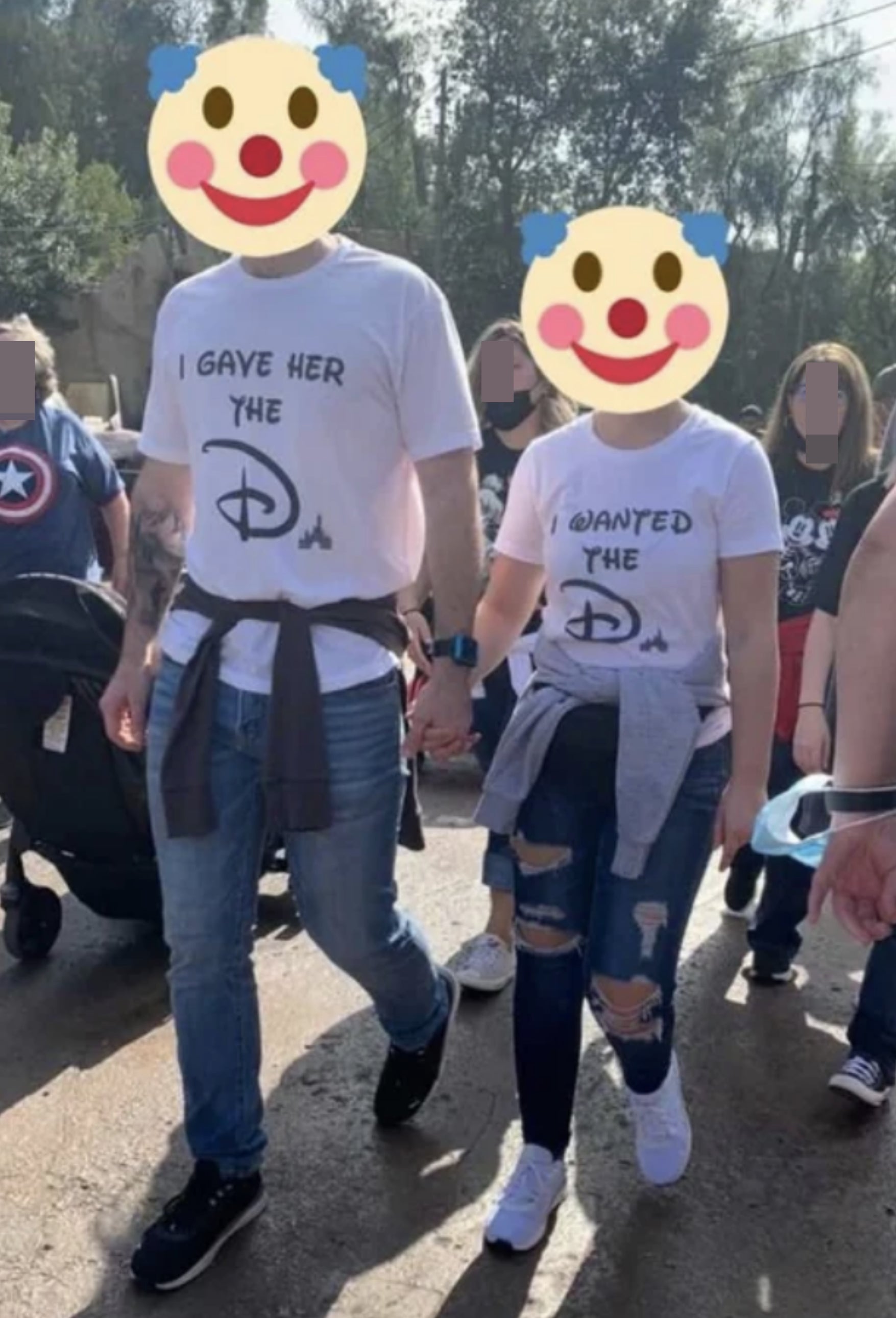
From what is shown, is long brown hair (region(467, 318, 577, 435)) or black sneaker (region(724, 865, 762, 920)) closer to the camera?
long brown hair (region(467, 318, 577, 435))

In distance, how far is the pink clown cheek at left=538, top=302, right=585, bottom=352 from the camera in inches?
108

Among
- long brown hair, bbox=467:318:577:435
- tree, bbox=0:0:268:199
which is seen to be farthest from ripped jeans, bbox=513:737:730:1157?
tree, bbox=0:0:268:199

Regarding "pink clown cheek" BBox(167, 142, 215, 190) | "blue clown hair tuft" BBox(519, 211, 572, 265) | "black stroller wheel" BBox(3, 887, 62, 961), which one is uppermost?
"pink clown cheek" BBox(167, 142, 215, 190)

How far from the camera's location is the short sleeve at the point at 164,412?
104 inches

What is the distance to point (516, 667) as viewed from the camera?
377 centimetres

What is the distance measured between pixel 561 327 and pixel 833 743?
1116mm

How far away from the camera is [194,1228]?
2.62m

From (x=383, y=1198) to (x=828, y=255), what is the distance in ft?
126

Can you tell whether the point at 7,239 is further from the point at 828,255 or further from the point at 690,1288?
the point at 690,1288

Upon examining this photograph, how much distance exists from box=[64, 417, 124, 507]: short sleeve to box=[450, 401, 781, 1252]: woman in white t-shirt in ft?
7.31

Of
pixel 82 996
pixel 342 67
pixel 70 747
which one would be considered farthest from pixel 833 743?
pixel 82 996

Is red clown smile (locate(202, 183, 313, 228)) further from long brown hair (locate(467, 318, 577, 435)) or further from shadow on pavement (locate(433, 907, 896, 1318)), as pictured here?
shadow on pavement (locate(433, 907, 896, 1318))

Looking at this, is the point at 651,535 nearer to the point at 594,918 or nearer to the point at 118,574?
the point at 594,918

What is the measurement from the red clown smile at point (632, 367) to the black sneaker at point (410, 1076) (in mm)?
1263
